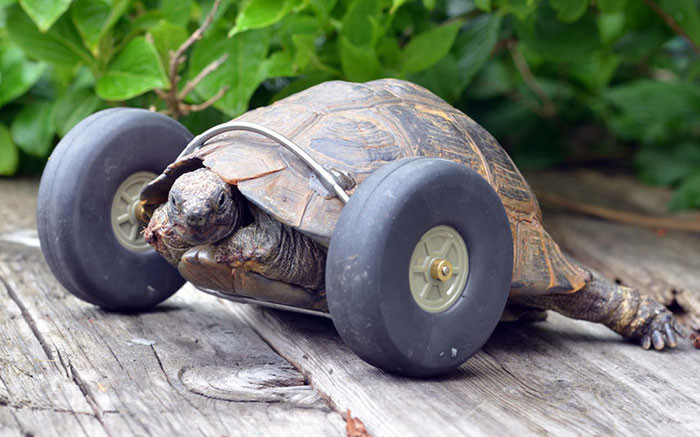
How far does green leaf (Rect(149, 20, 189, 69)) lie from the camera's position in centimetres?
273

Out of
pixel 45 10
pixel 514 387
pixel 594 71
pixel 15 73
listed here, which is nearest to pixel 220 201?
pixel 514 387

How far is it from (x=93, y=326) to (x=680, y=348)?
155 cm

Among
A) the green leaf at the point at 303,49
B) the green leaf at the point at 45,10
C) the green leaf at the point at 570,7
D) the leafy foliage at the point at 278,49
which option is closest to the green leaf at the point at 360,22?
the leafy foliage at the point at 278,49

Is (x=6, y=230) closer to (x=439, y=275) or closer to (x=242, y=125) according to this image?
(x=242, y=125)

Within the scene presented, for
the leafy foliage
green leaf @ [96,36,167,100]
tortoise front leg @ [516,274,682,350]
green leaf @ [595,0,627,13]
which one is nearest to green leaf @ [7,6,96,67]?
the leafy foliage

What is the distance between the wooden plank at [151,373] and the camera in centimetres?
140

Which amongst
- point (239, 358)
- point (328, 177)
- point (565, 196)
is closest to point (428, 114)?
point (328, 177)

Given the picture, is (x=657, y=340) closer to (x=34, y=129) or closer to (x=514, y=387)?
(x=514, y=387)

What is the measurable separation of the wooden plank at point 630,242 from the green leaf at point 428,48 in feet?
3.02

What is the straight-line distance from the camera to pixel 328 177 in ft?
5.28

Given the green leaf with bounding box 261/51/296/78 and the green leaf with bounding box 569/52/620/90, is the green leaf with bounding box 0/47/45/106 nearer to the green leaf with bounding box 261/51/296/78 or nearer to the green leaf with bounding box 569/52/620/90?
the green leaf with bounding box 261/51/296/78

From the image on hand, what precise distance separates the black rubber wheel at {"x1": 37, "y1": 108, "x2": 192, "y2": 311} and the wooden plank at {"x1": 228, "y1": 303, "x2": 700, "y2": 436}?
0.35m

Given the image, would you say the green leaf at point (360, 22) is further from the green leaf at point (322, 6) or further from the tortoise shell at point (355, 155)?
the tortoise shell at point (355, 155)

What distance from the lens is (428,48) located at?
9.08ft
